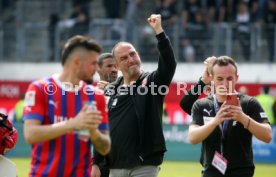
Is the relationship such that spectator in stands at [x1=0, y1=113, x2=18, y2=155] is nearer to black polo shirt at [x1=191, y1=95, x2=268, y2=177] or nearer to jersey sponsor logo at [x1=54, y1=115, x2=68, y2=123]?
jersey sponsor logo at [x1=54, y1=115, x2=68, y2=123]

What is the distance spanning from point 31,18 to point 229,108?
22.4 metres

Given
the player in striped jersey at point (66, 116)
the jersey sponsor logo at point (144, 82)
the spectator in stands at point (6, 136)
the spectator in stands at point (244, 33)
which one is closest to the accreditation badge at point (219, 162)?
the player in striped jersey at point (66, 116)

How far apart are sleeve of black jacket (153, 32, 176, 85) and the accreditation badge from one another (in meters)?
1.43

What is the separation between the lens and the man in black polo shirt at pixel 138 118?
29.0ft

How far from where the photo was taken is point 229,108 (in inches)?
285

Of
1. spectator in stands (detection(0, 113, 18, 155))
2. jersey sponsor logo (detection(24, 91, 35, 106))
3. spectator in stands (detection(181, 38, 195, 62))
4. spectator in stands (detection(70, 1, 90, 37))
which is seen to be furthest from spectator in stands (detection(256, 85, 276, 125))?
jersey sponsor logo (detection(24, 91, 35, 106))

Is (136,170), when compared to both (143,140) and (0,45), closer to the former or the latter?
(143,140)

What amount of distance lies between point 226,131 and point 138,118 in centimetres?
147

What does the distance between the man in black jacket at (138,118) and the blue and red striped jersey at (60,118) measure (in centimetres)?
199

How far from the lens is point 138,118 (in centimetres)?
891

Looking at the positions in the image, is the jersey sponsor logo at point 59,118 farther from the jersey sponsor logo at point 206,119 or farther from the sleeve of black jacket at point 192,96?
the sleeve of black jacket at point 192,96

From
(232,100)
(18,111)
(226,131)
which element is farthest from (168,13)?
(232,100)

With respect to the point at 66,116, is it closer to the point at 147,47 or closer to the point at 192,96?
the point at 192,96

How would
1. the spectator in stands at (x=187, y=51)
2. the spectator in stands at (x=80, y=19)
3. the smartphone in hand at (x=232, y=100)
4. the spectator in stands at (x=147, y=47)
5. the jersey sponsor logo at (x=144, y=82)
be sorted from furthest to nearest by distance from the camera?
1. the spectator in stands at (x=80, y=19)
2. the spectator in stands at (x=147, y=47)
3. the spectator in stands at (x=187, y=51)
4. the jersey sponsor logo at (x=144, y=82)
5. the smartphone in hand at (x=232, y=100)
